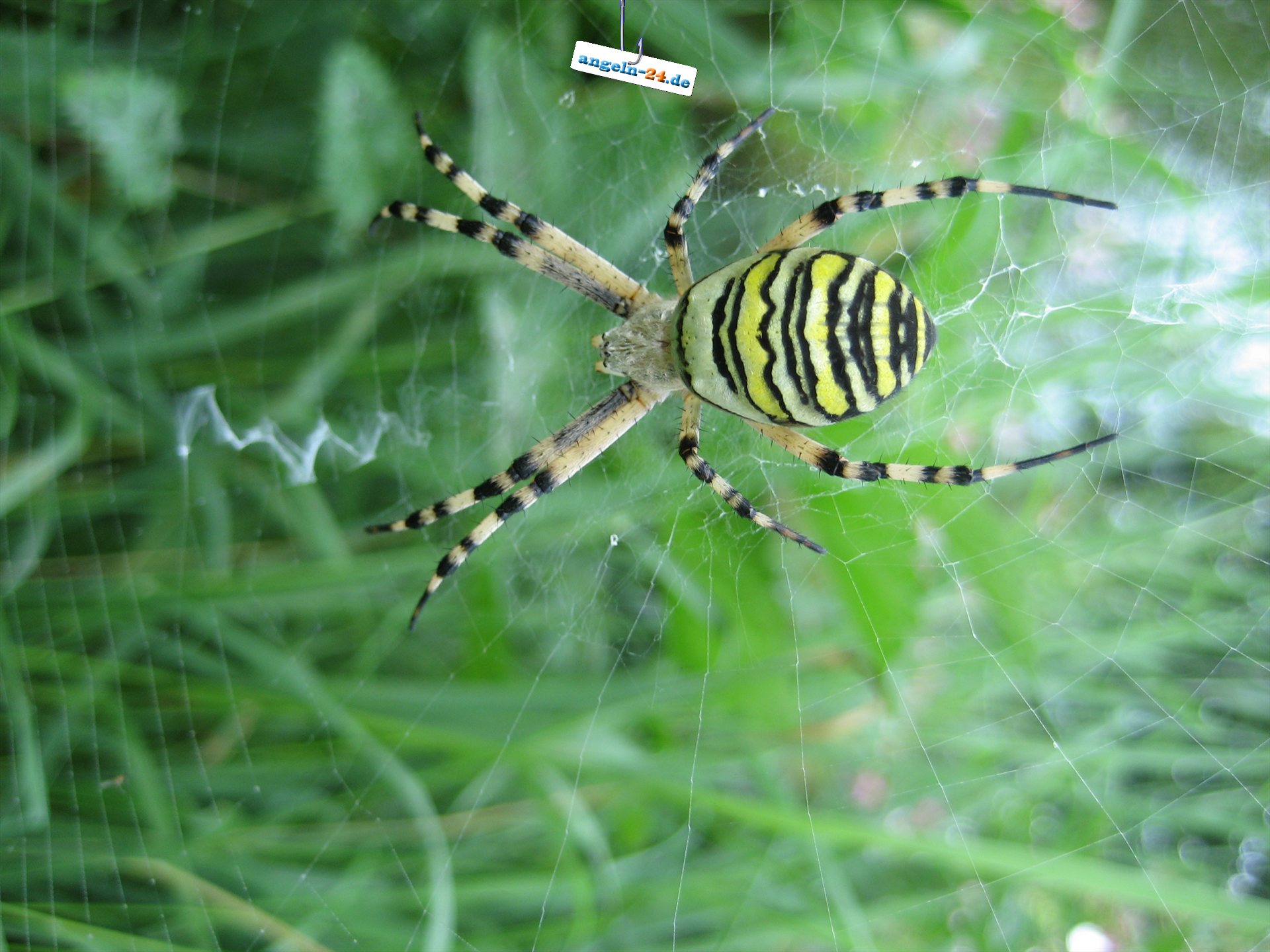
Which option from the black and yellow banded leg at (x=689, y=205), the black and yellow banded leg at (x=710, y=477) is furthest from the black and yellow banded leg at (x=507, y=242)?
the black and yellow banded leg at (x=710, y=477)

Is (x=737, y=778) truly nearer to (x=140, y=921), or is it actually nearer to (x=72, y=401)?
(x=140, y=921)

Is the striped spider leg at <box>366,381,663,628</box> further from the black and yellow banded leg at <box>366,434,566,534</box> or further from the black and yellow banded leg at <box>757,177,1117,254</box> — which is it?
the black and yellow banded leg at <box>757,177,1117,254</box>

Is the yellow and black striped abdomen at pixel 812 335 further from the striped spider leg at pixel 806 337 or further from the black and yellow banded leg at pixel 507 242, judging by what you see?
the black and yellow banded leg at pixel 507 242

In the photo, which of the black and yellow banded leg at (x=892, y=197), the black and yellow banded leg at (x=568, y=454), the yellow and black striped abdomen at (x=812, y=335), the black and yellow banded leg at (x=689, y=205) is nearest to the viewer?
the yellow and black striped abdomen at (x=812, y=335)

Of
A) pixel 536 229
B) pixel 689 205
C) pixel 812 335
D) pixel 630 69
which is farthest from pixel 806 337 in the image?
pixel 536 229

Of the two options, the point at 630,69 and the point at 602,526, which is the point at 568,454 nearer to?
Answer: the point at 602,526
